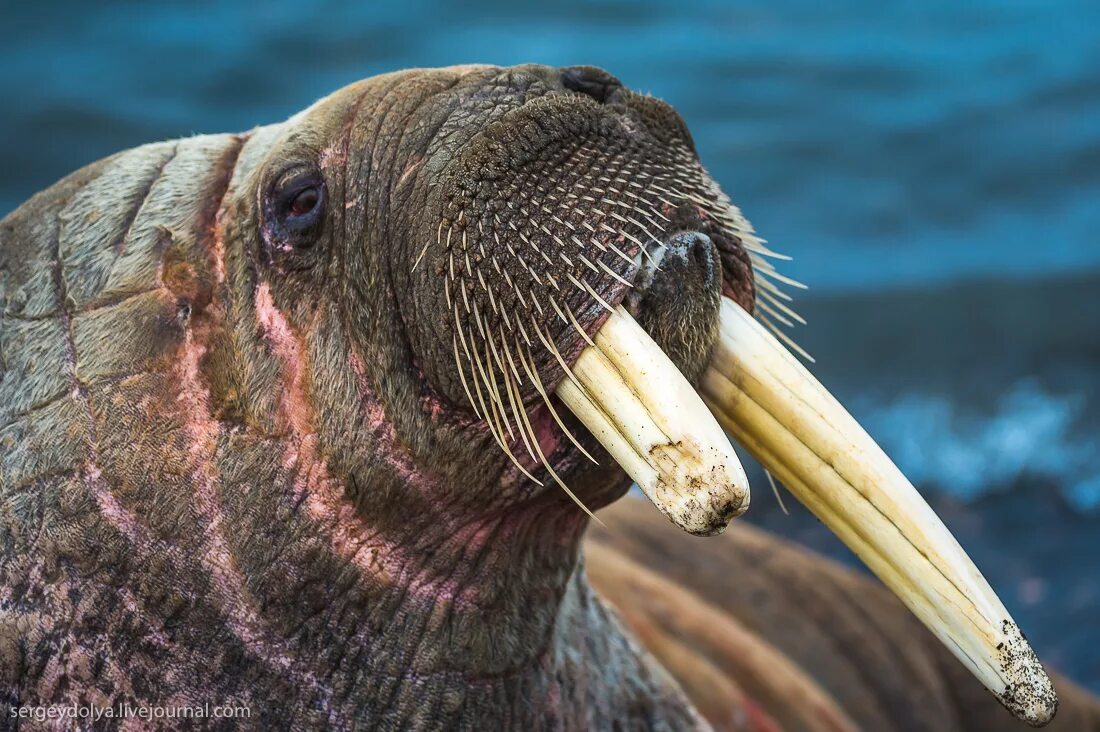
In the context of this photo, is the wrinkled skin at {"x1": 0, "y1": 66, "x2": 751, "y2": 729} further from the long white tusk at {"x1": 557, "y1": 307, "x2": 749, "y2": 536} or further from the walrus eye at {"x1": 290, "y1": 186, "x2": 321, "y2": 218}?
the long white tusk at {"x1": 557, "y1": 307, "x2": 749, "y2": 536}

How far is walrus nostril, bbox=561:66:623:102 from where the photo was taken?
2680 mm

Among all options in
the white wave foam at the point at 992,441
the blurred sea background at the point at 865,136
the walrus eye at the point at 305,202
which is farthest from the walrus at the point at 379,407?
the white wave foam at the point at 992,441

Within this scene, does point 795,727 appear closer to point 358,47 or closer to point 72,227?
point 72,227

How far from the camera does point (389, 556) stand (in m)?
2.69

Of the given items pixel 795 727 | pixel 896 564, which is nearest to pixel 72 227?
pixel 896 564

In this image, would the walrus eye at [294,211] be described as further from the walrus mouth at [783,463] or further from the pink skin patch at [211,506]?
the walrus mouth at [783,463]

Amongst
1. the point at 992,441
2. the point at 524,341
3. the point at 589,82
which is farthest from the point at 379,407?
the point at 992,441

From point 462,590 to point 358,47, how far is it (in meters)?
10.4

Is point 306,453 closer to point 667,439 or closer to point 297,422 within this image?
point 297,422

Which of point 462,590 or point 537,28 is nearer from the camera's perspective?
point 462,590

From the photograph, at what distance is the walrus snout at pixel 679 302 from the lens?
242 cm

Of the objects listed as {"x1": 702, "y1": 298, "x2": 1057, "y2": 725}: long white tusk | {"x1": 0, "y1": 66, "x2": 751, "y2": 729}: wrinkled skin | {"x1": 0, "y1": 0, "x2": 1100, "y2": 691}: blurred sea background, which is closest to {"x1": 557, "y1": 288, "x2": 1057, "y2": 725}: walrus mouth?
{"x1": 702, "y1": 298, "x2": 1057, "y2": 725}: long white tusk

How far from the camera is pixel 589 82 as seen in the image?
8.84ft

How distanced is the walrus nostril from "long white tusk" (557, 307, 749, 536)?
62 centimetres
